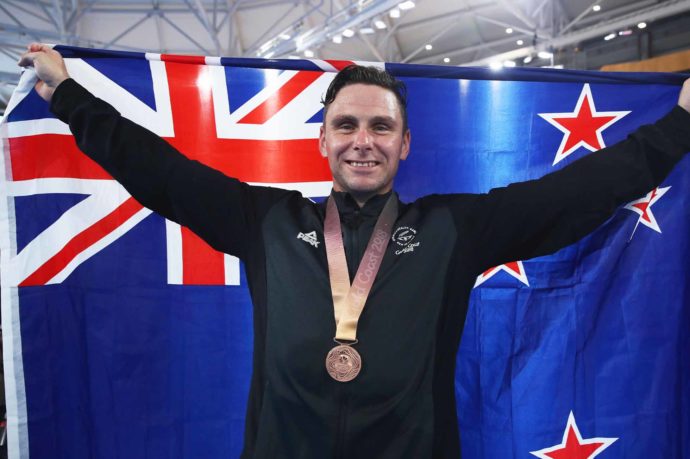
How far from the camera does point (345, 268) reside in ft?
4.64

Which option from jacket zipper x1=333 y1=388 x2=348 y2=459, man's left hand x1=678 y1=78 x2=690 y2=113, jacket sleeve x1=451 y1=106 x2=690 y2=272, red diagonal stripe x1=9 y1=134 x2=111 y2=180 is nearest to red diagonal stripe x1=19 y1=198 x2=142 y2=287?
red diagonal stripe x1=9 y1=134 x2=111 y2=180

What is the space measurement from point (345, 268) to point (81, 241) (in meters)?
1.30

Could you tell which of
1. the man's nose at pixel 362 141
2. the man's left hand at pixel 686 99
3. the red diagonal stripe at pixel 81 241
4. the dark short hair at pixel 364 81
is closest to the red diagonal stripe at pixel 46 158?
the red diagonal stripe at pixel 81 241

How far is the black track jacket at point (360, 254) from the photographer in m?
1.31

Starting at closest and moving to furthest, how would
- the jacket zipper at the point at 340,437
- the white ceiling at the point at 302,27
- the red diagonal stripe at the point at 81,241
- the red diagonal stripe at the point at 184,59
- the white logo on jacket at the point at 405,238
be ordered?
the jacket zipper at the point at 340,437, the white logo on jacket at the point at 405,238, the red diagonal stripe at the point at 81,241, the red diagonal stripe at the point at 184,59, the white ceiling at the point at 302,27

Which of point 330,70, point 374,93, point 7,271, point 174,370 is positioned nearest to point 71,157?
point 7,271

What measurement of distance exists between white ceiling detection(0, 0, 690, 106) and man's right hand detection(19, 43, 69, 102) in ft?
23.6

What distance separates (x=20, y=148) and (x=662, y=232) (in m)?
2.79

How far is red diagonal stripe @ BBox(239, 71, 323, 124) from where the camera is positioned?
2199 mm

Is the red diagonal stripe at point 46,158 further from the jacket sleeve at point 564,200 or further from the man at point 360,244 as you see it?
the jacket sleeve at point 564,200

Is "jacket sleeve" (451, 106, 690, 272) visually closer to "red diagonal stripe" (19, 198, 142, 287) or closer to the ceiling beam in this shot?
"red diagonal stripe" (19, 198, 142, 287)

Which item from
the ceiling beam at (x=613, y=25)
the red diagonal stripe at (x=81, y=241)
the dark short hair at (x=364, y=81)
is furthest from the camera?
the ceiling beam at (x=613, y=25)

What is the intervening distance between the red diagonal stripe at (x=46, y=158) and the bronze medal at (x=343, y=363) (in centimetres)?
A: 143

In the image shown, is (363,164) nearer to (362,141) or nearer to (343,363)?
(362,141)
